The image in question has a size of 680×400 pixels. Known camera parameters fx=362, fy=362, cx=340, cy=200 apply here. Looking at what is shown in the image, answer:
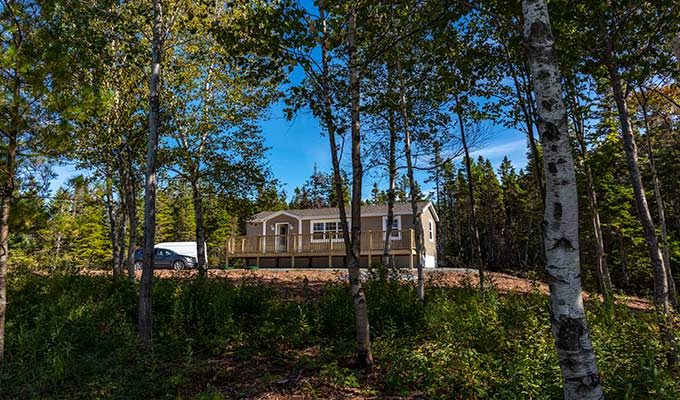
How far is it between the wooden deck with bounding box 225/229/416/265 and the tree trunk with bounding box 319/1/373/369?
13085 mm

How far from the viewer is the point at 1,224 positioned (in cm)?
460

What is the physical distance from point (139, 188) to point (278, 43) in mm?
8078

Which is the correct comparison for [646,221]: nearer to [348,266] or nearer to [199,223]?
[348,266]

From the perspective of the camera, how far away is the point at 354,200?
519 centimetres

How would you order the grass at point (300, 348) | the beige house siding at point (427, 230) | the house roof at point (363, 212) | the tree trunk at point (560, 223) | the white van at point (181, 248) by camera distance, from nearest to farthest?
the tree trunk at point (560, 223) → the grass at point (300, 348) → the white van at point (181, 248) → the house roof at point (363, 212) → the beige house siding at point (427, 230)

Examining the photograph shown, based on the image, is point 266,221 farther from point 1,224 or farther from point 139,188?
point 1,224

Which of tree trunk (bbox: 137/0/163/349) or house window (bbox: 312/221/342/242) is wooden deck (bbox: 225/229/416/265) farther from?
tree trunk (bbox: 137/0/163/349)

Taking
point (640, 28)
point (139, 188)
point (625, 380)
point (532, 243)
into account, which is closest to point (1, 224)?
point (139, 188)

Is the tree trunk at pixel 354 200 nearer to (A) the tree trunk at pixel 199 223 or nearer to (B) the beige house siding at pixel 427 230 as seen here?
(A) the tree trunk at pixel 199 223

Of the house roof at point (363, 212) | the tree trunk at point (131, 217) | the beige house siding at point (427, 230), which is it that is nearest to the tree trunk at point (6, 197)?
the tree trunk at point (131, 217)

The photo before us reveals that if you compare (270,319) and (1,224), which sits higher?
(1,224)

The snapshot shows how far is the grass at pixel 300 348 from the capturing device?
387 cm

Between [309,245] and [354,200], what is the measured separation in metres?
14.9

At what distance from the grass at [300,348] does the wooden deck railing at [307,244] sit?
10.4 meters
